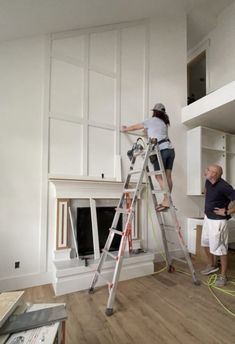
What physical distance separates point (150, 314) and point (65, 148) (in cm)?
222

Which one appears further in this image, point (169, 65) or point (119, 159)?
point (169, 65)

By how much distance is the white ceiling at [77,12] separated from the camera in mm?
2221

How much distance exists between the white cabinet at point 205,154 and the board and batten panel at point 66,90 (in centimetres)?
222

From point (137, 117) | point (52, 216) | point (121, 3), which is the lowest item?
point (52, 216)

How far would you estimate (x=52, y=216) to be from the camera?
2.79 meters

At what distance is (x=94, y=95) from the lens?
3.20m

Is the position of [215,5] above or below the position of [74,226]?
above

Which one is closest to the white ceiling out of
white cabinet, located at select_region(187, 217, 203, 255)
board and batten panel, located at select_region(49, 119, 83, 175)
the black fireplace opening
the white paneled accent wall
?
the white paneled accent wall

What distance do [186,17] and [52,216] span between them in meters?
4.67

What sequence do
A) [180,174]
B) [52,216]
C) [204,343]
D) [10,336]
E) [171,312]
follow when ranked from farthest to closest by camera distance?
1. [180,174]
2. [52,216]
3. [171,312]
4. [204,343]
5. [10,336]

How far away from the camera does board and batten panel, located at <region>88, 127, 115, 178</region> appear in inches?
123

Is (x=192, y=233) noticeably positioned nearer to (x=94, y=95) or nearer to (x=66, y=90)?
(x=94, y=95)

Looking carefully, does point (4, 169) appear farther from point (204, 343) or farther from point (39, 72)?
point (204, 343)

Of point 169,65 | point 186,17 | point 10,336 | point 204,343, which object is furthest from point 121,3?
point 204,343
